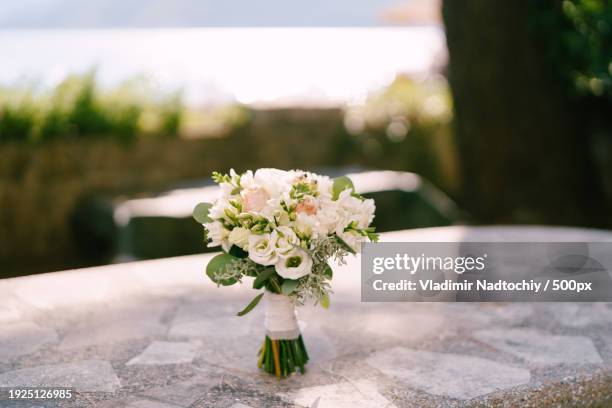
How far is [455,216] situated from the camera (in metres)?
5.98

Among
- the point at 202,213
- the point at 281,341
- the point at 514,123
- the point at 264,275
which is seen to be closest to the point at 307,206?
the point at 264,275

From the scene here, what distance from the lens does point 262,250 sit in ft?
6.91

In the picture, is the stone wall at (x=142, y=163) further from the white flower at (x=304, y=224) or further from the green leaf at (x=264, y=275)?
the white flower at (x=304, y=224)

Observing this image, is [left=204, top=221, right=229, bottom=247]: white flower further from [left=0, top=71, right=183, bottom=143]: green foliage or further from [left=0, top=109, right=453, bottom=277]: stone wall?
[left=0, top=71, right=183, bottom=143]: green foliage

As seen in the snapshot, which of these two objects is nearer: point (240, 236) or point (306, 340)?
point (240, 236)

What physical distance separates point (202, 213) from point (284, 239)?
0.37 metres

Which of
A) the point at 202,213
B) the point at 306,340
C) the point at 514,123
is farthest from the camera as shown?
the point at 514,123

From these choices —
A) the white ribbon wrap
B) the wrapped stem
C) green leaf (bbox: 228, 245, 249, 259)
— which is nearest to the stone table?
the wrapped stem

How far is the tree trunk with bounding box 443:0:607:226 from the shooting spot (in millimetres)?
4648

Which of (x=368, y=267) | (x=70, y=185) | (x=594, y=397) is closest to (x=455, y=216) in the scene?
(x=368, y=267)

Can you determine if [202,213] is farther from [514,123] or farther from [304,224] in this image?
[514,123]

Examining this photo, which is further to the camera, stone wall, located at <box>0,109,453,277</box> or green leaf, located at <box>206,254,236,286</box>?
stone wall, located at <box>0,109,453,277</box>

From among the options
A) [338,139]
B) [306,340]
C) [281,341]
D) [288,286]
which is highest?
[338,139]

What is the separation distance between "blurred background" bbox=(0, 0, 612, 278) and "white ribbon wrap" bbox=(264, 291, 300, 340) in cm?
272
